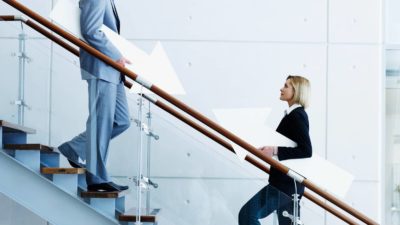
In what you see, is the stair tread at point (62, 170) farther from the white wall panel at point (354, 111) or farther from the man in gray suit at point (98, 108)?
the white wall panel at point (354, 111)

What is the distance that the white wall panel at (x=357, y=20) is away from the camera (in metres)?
6.32

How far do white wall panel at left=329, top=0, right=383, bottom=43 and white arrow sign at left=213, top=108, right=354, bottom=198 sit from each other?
2.16 metres

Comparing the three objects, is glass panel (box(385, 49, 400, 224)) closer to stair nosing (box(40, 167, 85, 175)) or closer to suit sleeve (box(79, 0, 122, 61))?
suit sleeve (box(79, 0, 122, 61))

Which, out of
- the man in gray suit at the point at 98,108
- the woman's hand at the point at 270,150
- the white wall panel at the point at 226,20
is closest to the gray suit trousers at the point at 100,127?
the man in gray suit at the point at 98,108

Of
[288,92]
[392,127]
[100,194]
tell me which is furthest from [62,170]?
[392,127]

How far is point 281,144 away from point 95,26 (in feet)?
3.92

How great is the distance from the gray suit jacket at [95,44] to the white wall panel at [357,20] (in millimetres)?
2452

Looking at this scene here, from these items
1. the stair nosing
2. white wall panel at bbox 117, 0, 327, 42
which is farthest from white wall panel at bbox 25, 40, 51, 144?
white wall panel at bbox 117, 0, 327, 42

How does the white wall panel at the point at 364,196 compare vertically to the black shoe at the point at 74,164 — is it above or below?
below

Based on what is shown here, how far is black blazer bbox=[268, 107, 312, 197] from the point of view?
4219 millimetres

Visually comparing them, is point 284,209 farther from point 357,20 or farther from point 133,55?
point 357,20

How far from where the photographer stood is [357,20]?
6.33m

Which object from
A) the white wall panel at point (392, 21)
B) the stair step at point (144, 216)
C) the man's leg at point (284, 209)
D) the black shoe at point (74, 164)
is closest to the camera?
the man's leg at point (284, 209)

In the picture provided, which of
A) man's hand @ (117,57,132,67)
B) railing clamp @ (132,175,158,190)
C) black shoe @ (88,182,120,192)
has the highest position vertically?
man's hand @ (117,57,132,67)
